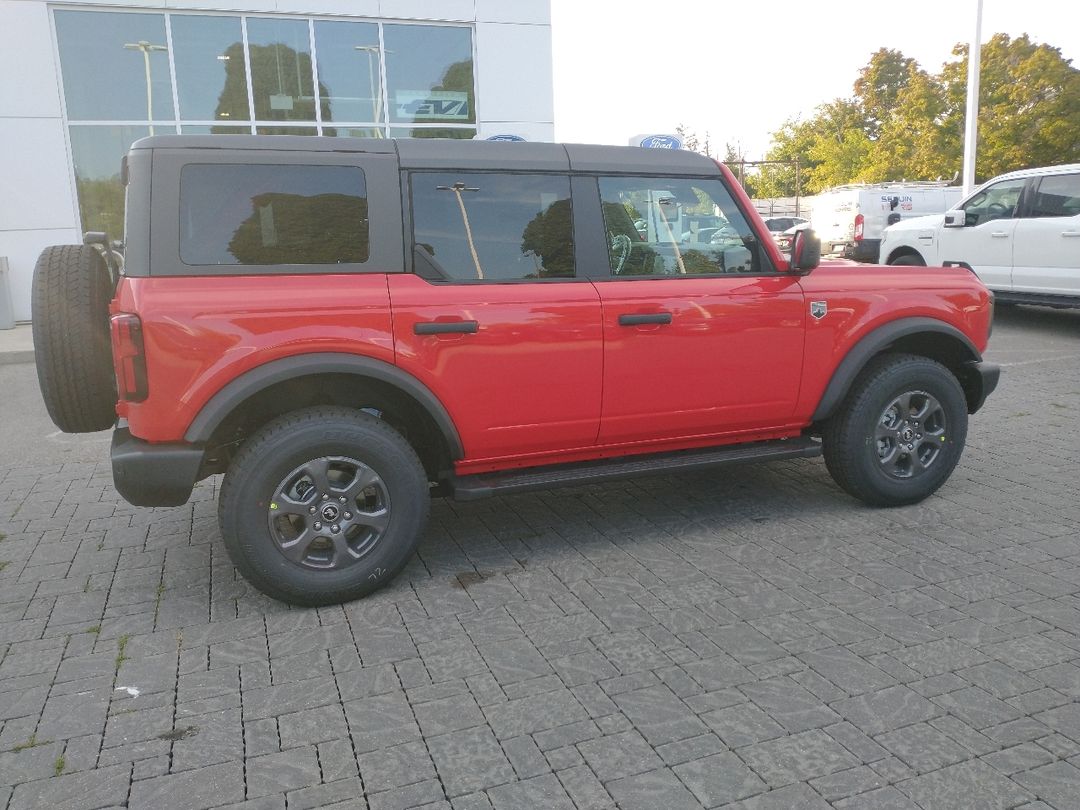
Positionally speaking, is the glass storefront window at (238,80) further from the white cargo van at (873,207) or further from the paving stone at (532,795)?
the paving stone at (532,795)

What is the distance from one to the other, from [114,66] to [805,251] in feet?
39.3

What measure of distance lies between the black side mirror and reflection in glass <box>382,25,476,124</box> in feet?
35.9

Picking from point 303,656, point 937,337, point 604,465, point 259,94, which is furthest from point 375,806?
point 259,94

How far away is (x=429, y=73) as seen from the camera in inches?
548

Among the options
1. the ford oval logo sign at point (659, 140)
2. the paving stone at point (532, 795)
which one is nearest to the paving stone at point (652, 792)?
the paving stone at point (532, 795)

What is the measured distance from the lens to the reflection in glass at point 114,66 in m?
12.3

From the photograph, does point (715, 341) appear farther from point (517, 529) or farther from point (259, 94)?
point (259, 94)

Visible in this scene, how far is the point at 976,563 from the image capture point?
156 inches

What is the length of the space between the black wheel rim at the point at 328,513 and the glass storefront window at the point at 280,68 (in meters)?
11.1

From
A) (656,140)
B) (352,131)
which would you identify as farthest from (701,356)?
(352,131)

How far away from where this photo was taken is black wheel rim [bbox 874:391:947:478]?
4637 mm

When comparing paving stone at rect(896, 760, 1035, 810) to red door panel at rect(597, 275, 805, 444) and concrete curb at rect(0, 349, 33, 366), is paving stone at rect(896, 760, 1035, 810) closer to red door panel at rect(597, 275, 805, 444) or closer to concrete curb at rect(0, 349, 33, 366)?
red door panel at rect(597, 275, 805, 444)

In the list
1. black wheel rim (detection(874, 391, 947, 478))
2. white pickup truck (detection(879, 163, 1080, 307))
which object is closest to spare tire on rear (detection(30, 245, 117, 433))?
black wheel rim (detection(874, 391, 947, 478))

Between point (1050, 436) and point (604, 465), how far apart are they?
394cm
